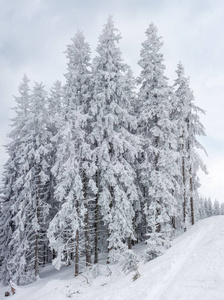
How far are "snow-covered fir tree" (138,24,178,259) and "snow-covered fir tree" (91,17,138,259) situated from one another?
1.58 meters

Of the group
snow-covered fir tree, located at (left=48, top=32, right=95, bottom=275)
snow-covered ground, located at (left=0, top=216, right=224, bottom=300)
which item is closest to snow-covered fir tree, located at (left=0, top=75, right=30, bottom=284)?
snow-covered fir tree, located at (left=48, top=32, right=95, bottom=275)

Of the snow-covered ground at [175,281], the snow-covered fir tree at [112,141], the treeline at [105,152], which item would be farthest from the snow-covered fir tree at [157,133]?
the snow-covered ground at [175,281]

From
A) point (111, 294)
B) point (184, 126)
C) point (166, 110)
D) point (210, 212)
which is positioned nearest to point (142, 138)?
point (166, 110)

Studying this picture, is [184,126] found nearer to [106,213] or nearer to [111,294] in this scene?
[106,213]

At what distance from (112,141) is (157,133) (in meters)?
3.93

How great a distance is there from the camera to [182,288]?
282 inches

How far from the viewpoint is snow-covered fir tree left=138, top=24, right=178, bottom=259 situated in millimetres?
17641

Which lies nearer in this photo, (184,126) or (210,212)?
(184,126)

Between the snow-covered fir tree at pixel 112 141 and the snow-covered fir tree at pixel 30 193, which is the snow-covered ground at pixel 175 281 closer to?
the snow-covered fir tree at pixel 112 141

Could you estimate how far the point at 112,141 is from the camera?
17.4 m

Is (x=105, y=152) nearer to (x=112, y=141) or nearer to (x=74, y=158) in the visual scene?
(x=112, y=141)

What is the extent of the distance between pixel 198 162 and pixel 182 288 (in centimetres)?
1744

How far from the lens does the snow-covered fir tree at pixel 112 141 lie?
16516 mm

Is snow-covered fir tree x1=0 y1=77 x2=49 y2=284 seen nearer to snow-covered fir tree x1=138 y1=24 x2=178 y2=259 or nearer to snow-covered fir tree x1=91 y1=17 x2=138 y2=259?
snow-covered fir tree x1=91 y1=17 x2=138 y2=259
